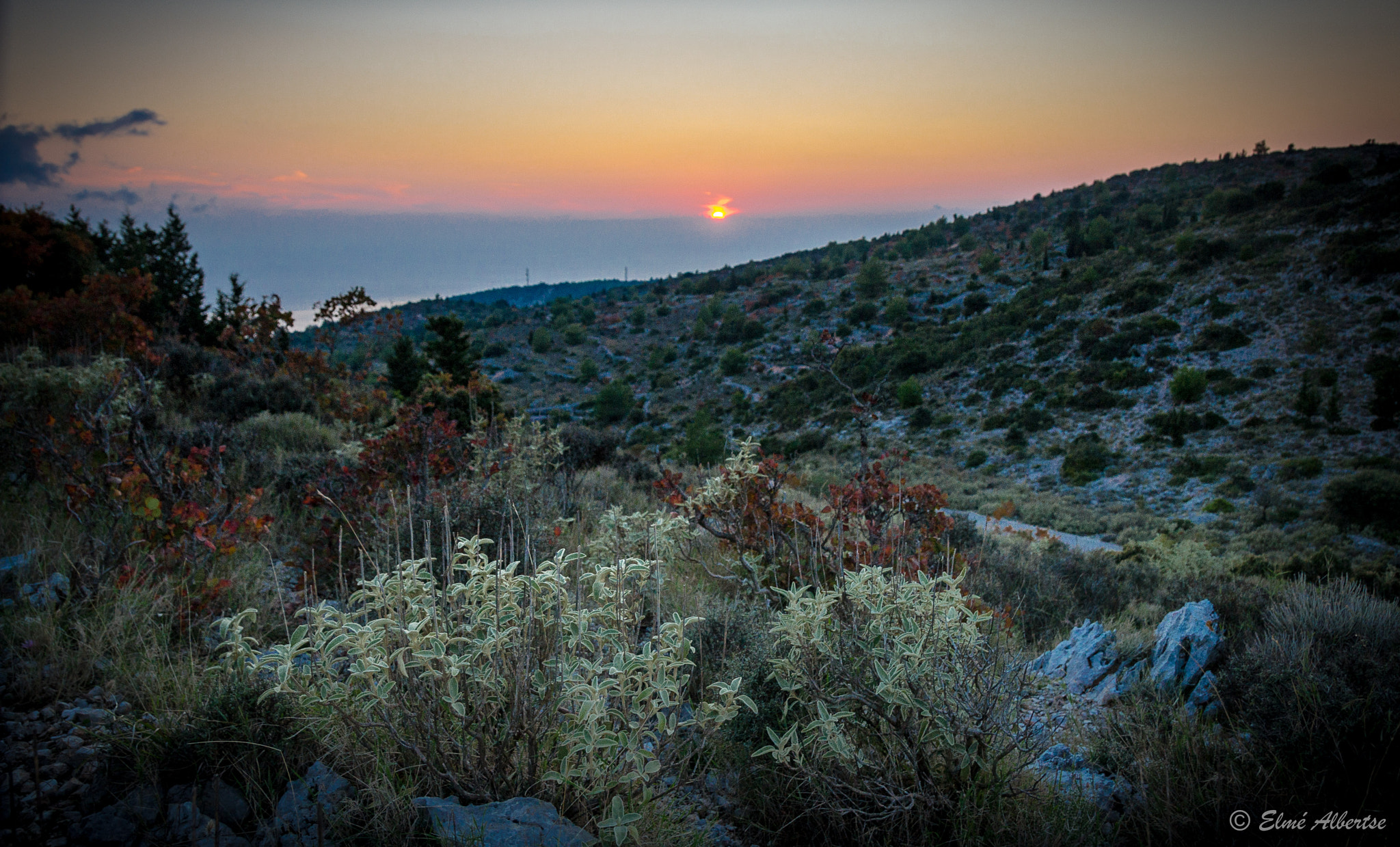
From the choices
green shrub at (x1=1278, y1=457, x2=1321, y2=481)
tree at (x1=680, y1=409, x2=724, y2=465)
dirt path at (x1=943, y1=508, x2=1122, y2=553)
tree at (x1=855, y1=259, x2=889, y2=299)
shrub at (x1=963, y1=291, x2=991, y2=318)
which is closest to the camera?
dirt path at (x1=943, y1=508, x2=1122, y2=553)

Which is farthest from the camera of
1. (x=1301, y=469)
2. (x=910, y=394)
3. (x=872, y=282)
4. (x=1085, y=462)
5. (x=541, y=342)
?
(x=541, y=342)

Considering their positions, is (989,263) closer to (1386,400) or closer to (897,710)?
(1386,400)

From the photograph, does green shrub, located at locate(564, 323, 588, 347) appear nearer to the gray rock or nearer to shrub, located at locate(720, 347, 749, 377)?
shrub, located at locate(720, 347, 749, 377)

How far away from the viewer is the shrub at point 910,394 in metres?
26.6

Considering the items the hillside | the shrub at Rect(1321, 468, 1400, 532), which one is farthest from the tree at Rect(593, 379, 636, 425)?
the shrub at Rect(1321, 468, 1400, 532)

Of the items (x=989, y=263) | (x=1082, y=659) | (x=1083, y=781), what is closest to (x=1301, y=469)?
(x=1082, y=659)

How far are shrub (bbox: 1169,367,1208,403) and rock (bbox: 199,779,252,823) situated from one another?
2456cm

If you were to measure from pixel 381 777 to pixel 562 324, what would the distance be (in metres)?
46.9

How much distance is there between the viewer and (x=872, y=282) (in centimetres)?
4022

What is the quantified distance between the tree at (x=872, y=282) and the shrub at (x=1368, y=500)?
29356mm

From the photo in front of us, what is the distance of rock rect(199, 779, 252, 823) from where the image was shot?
188cm

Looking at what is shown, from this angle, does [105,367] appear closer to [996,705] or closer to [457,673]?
[457,673]

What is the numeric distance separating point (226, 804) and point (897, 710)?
2.20 m

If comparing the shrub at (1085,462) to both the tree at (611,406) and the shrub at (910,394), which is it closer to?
the shrub at (910,394)
